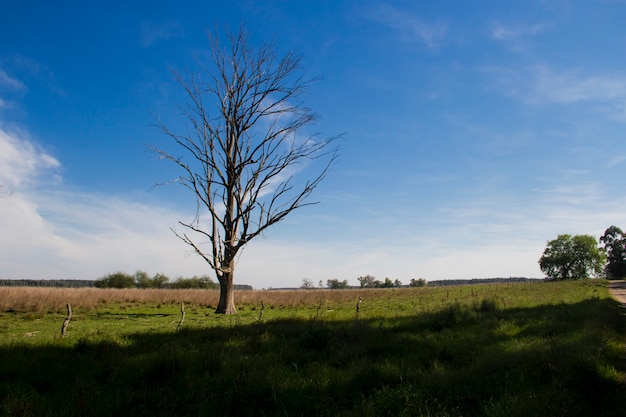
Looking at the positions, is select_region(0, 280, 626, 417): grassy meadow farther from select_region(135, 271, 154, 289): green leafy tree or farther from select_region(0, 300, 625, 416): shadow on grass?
select_region(135, 271, 154, 289): green leafy tree

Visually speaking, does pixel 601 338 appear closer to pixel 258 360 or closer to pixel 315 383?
pixel 315 383

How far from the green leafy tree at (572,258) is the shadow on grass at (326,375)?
111 meters

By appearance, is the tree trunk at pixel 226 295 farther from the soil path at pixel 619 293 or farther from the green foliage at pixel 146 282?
the green foliage at pixel 146 282

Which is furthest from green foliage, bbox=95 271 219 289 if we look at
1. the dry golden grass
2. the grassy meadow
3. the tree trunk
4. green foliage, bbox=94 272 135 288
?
the grassy meadow

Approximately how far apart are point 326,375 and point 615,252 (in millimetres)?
125402

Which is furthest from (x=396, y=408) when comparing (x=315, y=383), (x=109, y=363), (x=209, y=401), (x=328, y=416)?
(x=109, y=363)

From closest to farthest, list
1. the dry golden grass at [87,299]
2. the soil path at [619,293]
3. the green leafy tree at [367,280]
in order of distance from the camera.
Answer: the dry golden grass at [87,299] → the soil path at [619,293] → the green leafy tree at [367,280]

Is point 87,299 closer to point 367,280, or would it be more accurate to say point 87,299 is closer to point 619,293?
point 619,293

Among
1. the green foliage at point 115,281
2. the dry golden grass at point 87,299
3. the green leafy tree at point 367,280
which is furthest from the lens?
the green leafy tree at point 367,280

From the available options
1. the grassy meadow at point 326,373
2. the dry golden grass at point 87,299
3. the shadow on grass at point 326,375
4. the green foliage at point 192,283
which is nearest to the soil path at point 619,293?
the grassy meadow at point 326,373

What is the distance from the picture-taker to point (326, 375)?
7027 mm

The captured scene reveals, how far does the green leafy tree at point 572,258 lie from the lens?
99.8 meters

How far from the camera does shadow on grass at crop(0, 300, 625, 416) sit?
5.45 metres

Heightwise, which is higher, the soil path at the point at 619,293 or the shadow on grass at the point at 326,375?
the shadow on grass at the point at 326,375
